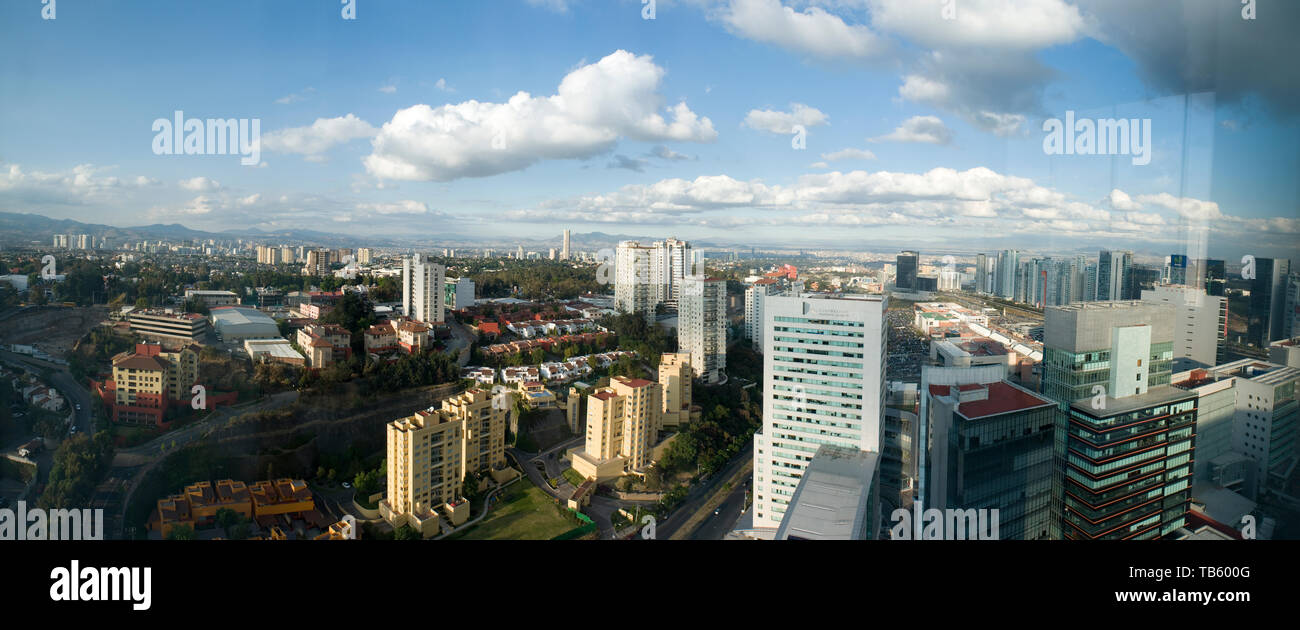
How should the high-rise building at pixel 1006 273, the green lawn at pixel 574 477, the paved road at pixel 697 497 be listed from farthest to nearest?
the green lawn at pixel 574 477 < the paved road at pixel 697 497 < the high-rise building at pixel 1006 273

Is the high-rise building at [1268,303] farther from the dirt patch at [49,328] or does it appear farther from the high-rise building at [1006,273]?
the dirt patch at [49,328]

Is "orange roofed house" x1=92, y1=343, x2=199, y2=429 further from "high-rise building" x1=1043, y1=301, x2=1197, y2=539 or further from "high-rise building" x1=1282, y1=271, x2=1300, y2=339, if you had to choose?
"high-rise building" x1=1282, y1=271, x2=1300, y2=339

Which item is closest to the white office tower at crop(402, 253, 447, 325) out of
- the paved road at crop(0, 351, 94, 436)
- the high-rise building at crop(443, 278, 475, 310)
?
the high-rise building at crop(443, 278, 475, 310)

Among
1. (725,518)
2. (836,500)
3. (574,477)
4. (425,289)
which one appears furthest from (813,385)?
(425,289)

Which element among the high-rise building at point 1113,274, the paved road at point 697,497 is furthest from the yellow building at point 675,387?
the high-rise building at point 1113,274
